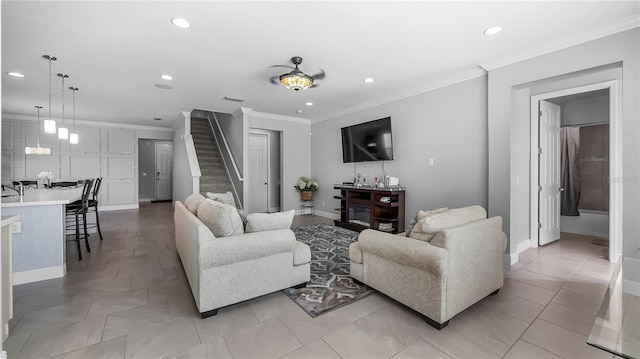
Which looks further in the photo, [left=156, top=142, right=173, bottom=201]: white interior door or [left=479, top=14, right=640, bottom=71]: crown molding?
[left=156, top=142, right=173, bottom=201]: white interior door

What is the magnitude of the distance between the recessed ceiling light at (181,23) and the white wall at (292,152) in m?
4.00

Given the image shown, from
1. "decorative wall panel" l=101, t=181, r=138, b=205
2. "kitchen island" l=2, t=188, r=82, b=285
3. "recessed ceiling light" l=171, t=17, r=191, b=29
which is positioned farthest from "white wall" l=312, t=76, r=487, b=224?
"decorative wall panel" l=101, t=181, r=138, b=205

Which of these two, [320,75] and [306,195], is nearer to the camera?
[320,75]

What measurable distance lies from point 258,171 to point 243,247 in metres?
5.40

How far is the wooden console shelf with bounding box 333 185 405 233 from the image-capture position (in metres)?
4.82

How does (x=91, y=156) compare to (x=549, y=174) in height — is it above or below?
above

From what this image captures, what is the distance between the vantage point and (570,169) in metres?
5.18

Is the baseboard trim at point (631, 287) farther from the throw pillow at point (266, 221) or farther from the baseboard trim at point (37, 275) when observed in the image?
the baseboard trim at point (37, 275)

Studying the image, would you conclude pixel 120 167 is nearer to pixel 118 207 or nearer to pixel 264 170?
pixel 118 207

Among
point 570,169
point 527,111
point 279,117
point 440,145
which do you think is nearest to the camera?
point 527,111

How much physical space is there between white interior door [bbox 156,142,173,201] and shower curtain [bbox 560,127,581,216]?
35.2 feet

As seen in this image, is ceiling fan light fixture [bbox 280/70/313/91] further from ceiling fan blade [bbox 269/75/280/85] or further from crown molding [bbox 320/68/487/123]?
crown molding [bbox 320/68/487/123]

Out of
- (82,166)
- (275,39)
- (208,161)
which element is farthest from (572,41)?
(82,166)

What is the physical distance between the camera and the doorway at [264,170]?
297 inches
